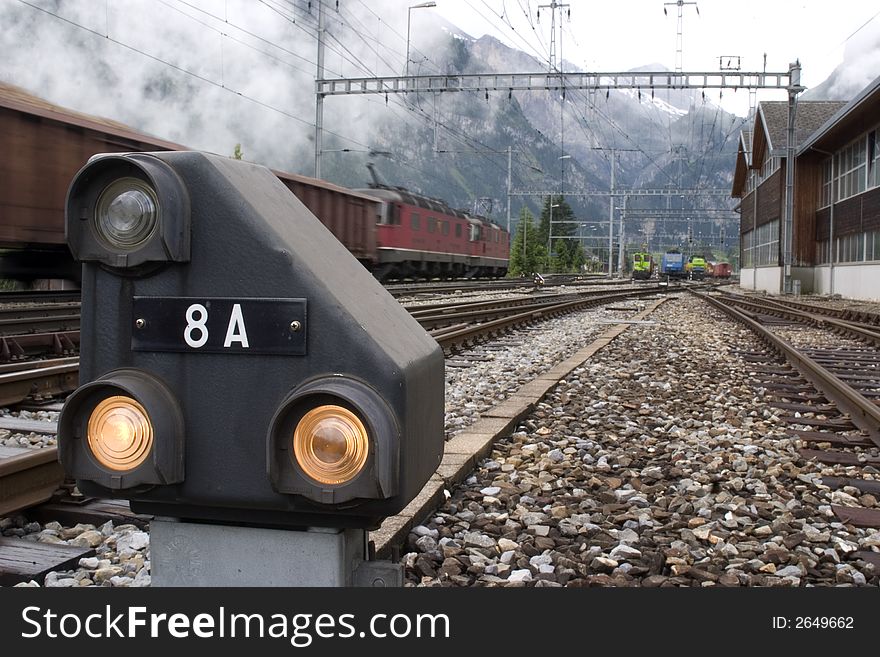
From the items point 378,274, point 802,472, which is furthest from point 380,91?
point 802,472

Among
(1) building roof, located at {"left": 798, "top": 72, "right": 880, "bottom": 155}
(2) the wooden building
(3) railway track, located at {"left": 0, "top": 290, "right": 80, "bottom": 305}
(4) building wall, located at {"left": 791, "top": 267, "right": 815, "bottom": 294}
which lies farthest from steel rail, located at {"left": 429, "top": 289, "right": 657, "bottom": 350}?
(2) the wooden building

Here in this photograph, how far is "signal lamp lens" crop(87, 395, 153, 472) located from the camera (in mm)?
1367

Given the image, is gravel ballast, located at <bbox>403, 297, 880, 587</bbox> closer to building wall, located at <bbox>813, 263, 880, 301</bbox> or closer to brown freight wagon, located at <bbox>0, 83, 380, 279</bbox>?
brown freight wagon, located at <bbox>0, 83, 380, 279</bbox>

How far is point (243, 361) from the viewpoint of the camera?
1.36 metres

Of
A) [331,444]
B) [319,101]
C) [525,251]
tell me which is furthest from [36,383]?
[525,251]

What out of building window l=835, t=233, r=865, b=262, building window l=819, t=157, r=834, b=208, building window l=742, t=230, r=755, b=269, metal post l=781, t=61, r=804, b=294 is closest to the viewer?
metal post l=781, t=61, r=804, b=294

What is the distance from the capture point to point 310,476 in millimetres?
1311

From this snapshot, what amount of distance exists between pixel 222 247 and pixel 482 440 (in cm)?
341

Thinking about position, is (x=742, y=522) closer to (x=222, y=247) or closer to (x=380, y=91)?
(x=222, y=247)

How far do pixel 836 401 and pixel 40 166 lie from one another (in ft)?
35.6

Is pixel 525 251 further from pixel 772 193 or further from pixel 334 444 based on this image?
pixel 334 444

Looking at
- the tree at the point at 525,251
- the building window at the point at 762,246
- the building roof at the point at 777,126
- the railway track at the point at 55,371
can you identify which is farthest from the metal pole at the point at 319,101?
the tree at the point at 525,251

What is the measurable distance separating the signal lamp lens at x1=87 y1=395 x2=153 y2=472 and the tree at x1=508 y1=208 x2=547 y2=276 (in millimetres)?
65074

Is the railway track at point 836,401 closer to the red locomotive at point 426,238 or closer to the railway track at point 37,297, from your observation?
the railway track at point 37,297
